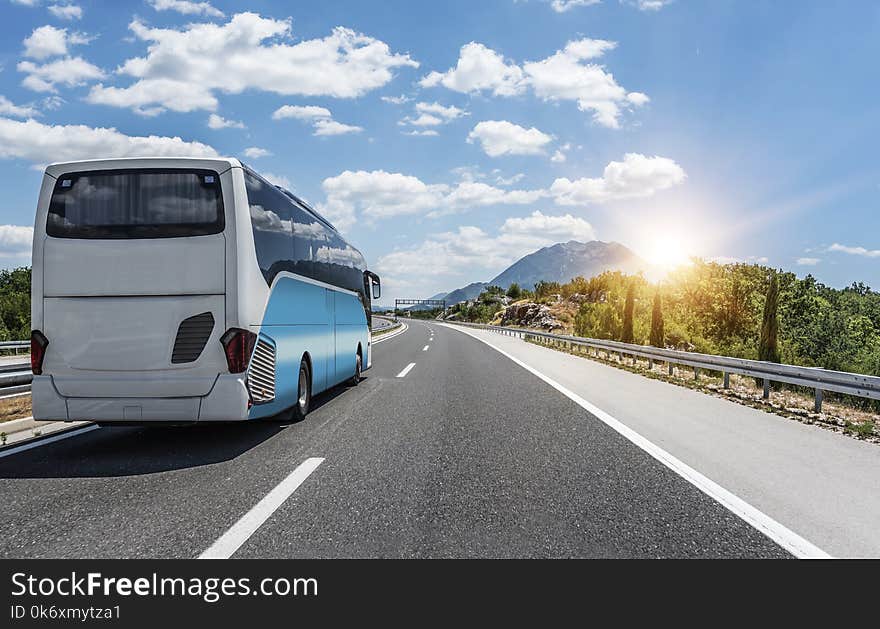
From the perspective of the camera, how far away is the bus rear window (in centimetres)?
658

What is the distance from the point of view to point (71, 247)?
6.58m

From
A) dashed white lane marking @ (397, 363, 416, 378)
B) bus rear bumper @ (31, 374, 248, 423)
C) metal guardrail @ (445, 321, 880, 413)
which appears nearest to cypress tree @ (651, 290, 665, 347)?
metal guardrail @ (445, 321, 880, 413)

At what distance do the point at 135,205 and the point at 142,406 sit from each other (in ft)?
7.20

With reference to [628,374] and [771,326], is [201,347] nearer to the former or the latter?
[628,374]

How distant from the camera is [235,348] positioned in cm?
660

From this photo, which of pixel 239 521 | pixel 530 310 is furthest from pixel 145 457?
pixel 530 310

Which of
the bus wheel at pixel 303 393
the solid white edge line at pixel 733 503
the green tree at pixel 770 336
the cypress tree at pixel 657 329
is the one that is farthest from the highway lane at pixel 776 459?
the cypress tree at pixel 657 329

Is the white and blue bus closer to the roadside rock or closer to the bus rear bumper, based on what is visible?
the bus rear bumper

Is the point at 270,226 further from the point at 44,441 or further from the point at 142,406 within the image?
the point at 44,441

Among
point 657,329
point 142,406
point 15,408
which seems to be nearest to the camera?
point 142,406

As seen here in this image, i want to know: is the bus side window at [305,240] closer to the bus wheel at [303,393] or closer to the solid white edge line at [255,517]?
the bus wheel at [303,393]

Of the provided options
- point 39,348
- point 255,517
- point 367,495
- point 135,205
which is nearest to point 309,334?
point 135,205

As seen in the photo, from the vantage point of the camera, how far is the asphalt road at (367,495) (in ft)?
12.6

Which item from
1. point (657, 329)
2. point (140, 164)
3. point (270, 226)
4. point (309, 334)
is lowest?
point (657, 329)
